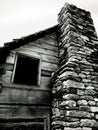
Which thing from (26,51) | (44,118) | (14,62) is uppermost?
(26,51)

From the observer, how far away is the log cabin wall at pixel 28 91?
421 centimetres

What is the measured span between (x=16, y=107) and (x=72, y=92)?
1.60 metres

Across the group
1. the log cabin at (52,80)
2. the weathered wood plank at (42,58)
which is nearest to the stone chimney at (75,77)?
the log cabin at (52,80)

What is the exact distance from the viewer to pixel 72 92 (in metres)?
4.20

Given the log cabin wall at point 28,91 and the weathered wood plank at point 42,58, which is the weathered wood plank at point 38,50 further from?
the weathered wood plank at point 42,58

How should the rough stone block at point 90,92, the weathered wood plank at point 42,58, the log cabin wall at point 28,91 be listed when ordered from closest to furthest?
the log cabin wall at point 28,91
the rough stone block at point 90,92
the weathered wood plank at point 42,58

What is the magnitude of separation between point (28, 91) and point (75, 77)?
58.2 inches

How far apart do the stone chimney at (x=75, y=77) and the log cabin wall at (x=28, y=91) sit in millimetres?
303

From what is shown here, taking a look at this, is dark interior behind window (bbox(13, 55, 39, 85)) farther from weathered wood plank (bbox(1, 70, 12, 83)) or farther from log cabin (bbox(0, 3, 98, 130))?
weathered wood plank (bbox(1, 70, 12, 83))

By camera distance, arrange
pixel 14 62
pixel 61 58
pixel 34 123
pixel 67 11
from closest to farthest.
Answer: pixel 34 123 → pixel 14 62 → pixel 61 58 → pixel 67 11

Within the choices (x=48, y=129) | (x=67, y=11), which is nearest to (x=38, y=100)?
(x=48, y=129)

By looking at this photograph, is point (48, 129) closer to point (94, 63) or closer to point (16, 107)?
point (16, 107)

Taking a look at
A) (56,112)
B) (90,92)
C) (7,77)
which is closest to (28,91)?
(7,77)

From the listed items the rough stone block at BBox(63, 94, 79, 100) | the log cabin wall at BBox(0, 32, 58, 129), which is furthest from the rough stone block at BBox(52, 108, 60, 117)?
the rough stone block at BBox(63, 94, 79, 100)
